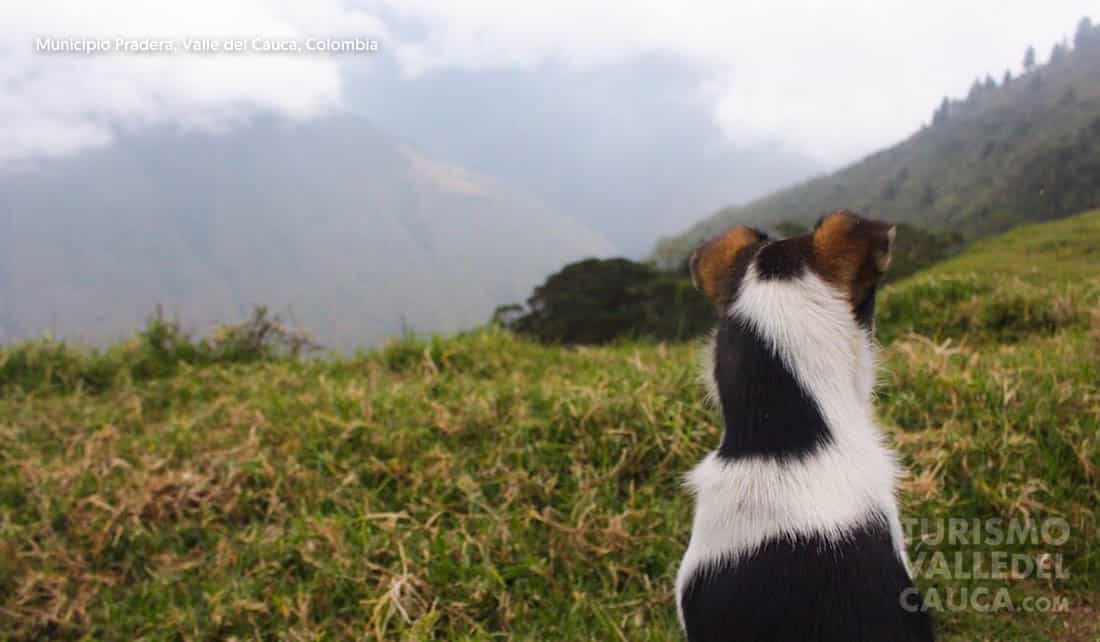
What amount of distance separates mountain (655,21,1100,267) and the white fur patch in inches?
73.3

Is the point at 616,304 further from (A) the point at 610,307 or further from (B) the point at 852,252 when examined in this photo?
(B) the point at 852,252

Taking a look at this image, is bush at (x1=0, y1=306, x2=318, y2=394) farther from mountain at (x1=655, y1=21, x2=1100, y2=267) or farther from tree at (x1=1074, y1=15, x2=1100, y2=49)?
tree at (x1=1074, y1=15, x2=1100, y2=49)

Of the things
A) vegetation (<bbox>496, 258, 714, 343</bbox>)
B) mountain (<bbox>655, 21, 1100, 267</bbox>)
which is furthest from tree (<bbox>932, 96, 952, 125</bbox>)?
vegetation (<bbox>496, 258, 714, 343</bbox>)

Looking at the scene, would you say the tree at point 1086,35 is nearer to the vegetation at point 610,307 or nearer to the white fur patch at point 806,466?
the vegetation at point 610,307

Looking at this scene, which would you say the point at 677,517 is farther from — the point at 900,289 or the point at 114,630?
the point at 900,289

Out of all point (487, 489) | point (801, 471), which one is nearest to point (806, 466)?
point (801, 471)

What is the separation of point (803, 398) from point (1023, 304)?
3.30 meters

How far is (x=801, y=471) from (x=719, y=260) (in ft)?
1.67

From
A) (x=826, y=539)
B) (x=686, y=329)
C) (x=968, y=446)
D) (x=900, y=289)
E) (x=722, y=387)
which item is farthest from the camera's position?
(x=686, y=329)

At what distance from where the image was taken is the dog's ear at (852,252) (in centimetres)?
164

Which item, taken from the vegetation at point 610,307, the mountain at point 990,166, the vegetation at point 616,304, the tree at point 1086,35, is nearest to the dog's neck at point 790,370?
the mountain at point 990,166

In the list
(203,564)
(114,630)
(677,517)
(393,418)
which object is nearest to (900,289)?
(677,517)

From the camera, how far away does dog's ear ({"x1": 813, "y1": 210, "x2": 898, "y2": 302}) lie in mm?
1643

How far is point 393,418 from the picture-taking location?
11.7 feet
